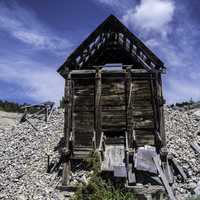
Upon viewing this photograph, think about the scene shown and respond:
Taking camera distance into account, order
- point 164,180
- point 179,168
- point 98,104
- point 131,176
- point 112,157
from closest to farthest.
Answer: point 164,180
point 131,176
point 112,157
point 179,168
point 98,104

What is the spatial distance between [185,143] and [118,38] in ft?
22.0

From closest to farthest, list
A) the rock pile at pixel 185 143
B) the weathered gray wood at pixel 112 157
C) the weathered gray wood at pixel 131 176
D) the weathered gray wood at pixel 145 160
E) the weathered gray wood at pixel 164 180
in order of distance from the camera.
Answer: the weathered gray wood at pixel 164 180 → the weathered gray wood at pixel 131 176 → the weathered gray wood at pixel 112 157 → the weathered gray wood at pixel 145 160 → the rock pile at pixel 185 143

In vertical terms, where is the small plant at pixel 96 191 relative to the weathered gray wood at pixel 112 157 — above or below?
below

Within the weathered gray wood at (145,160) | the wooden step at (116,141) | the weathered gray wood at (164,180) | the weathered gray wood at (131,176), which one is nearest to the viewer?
the weathered gray wood at (164,180)

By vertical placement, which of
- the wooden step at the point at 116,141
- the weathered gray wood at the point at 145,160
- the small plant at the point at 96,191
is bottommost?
the small plant at the point at 96,191

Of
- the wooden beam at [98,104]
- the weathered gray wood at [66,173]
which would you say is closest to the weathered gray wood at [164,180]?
the wooden beam at [98,104]

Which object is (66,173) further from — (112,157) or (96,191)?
(96,191)

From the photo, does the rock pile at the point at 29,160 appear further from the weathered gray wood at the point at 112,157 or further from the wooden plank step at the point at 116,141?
the wooden plank step at the point at 116,141

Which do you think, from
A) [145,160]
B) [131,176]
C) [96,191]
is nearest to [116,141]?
[145,160]

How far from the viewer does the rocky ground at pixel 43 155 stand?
56.1 feet

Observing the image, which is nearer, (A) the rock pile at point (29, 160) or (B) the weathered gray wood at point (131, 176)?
(B) the weathered gray wood at point (131, 176)

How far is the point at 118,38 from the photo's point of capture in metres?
20.0

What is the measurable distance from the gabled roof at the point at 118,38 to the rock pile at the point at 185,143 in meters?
4.56

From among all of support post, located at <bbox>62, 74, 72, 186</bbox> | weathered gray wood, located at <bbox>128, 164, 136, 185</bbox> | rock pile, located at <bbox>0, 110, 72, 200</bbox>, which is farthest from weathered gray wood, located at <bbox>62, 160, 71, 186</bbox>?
weathered gray wood, located at <bbox>128, 164, 136, 185</bbox>
